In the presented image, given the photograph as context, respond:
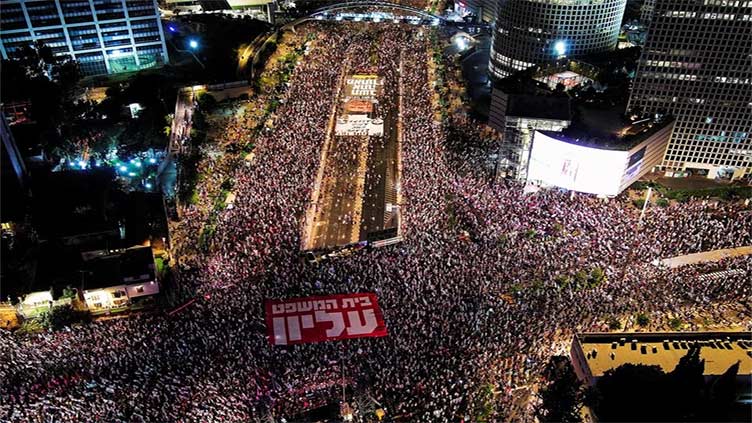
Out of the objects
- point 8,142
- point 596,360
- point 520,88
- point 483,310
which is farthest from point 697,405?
point 8,142

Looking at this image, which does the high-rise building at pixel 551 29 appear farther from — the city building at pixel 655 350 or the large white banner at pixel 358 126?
the city building at pixel 655 350

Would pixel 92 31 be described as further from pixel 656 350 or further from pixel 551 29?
pixel 656 350

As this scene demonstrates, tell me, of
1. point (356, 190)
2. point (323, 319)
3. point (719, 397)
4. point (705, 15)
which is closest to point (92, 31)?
point (356, 190)

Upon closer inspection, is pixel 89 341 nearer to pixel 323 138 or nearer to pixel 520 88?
pixel 323 138

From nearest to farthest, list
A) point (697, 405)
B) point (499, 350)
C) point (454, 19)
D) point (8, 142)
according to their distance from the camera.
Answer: point (697, 405) → point (499, 350) → point (8, 142) → point (454, 19)

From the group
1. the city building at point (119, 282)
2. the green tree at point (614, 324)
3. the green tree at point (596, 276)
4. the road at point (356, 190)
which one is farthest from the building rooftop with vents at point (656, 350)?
the city building at point (119, 282)

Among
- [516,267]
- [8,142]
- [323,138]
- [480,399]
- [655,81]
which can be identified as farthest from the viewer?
[323,138]
